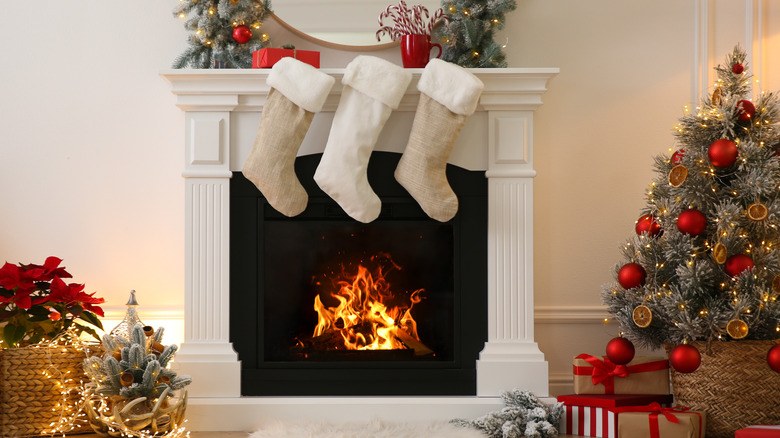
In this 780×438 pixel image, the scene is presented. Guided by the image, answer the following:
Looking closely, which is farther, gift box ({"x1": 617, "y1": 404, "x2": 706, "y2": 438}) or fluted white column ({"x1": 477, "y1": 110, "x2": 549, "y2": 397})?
fluted white column ({"x1": 477, "y1": 110, "x2": 549, "y2": 397})

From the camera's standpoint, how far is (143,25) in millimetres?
2852

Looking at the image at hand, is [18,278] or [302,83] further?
[302,83]

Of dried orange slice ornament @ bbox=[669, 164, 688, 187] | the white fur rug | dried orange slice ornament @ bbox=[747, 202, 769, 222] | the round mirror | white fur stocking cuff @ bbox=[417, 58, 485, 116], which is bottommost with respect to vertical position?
the white fur rug

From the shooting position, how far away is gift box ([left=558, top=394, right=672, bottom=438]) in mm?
2219

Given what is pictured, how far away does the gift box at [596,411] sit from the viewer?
87.4 inches

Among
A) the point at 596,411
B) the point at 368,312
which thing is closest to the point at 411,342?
the point at 368,312

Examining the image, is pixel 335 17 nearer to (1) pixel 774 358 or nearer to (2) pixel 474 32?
(2) pixel 474 32

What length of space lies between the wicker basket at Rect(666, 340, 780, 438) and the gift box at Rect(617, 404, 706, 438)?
11 cm

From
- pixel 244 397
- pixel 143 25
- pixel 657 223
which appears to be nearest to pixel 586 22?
pixel 657 223

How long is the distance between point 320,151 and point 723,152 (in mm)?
1394

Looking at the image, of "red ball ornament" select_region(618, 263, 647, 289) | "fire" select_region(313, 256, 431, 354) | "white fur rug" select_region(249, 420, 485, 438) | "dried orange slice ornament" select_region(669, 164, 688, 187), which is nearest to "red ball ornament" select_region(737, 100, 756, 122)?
"dried orange slice ornament" select_region(669, 164, 688, 187)

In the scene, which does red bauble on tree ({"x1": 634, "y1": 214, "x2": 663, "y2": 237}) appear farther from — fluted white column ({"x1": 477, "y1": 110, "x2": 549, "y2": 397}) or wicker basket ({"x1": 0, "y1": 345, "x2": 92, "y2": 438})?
wicker basket ({"x1": 0, "y1": 345, "x2": 92, "y2": 438})

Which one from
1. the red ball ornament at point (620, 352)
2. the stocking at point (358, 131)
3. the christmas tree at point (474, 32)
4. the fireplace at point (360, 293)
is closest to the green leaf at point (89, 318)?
the fireplace at point (360, 293)

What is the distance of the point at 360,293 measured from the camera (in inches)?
102
